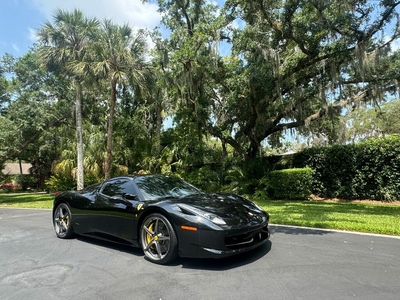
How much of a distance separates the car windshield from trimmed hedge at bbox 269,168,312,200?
786cm

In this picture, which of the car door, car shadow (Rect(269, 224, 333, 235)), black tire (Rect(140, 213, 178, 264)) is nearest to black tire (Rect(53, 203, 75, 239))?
the car door

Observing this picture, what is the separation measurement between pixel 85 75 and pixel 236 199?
10704mm

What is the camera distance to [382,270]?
3457 mm

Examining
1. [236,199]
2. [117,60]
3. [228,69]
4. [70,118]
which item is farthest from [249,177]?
[70,118]

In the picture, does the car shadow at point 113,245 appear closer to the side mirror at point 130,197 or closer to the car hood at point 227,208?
the side mirror at point 130,197

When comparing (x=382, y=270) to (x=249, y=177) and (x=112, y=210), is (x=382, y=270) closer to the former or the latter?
(x=112, y=210)

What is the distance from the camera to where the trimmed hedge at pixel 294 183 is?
11781 millimetres

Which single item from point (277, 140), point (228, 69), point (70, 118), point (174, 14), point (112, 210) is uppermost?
point (174, 14)

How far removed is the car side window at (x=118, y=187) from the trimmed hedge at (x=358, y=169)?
1014 centimetres

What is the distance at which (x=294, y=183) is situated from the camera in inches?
467

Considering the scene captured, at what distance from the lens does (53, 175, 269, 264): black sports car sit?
3615 mm

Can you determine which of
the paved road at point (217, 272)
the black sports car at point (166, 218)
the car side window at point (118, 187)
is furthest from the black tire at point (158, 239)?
the car side window at point (118, 187)

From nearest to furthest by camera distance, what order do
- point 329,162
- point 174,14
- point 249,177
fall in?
point 329,162
point 249,177
point 174,14

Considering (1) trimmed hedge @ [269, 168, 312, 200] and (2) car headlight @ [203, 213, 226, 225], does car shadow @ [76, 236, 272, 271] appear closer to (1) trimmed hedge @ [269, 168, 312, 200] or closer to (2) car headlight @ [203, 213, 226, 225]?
(2) car headlight @ [203, 213, 226, 225]
